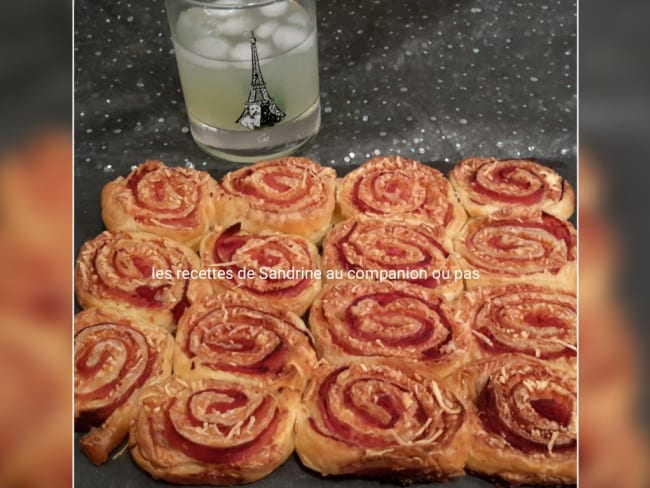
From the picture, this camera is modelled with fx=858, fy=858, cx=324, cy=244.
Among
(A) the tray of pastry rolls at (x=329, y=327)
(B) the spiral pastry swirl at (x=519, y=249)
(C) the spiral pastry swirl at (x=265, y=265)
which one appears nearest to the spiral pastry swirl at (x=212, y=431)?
(A) the tray of pastry rolls at (x=329, y=327)

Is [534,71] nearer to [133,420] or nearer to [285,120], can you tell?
[285,120]

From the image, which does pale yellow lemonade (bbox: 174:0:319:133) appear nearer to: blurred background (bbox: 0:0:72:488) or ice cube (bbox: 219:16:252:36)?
ice cube (bbox: 219:16:252:36)

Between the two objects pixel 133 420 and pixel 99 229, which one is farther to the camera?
pixel 99 229

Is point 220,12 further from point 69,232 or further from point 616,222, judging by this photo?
point 616,222

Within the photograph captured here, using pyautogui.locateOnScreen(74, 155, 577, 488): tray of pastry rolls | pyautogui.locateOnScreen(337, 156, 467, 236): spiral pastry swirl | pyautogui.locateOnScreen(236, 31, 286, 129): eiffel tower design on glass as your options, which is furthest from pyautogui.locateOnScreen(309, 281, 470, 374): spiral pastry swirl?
pyautogui.locateOnScreen(236, 31, 286, 129): eiffel tower design on glass

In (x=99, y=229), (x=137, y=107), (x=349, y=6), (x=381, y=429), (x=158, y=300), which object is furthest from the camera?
(x=349, y=6)

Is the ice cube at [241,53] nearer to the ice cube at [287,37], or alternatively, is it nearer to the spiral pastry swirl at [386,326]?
the ice cube at [287,37]

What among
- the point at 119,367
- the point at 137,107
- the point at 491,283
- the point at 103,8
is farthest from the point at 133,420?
the point at 103,8
